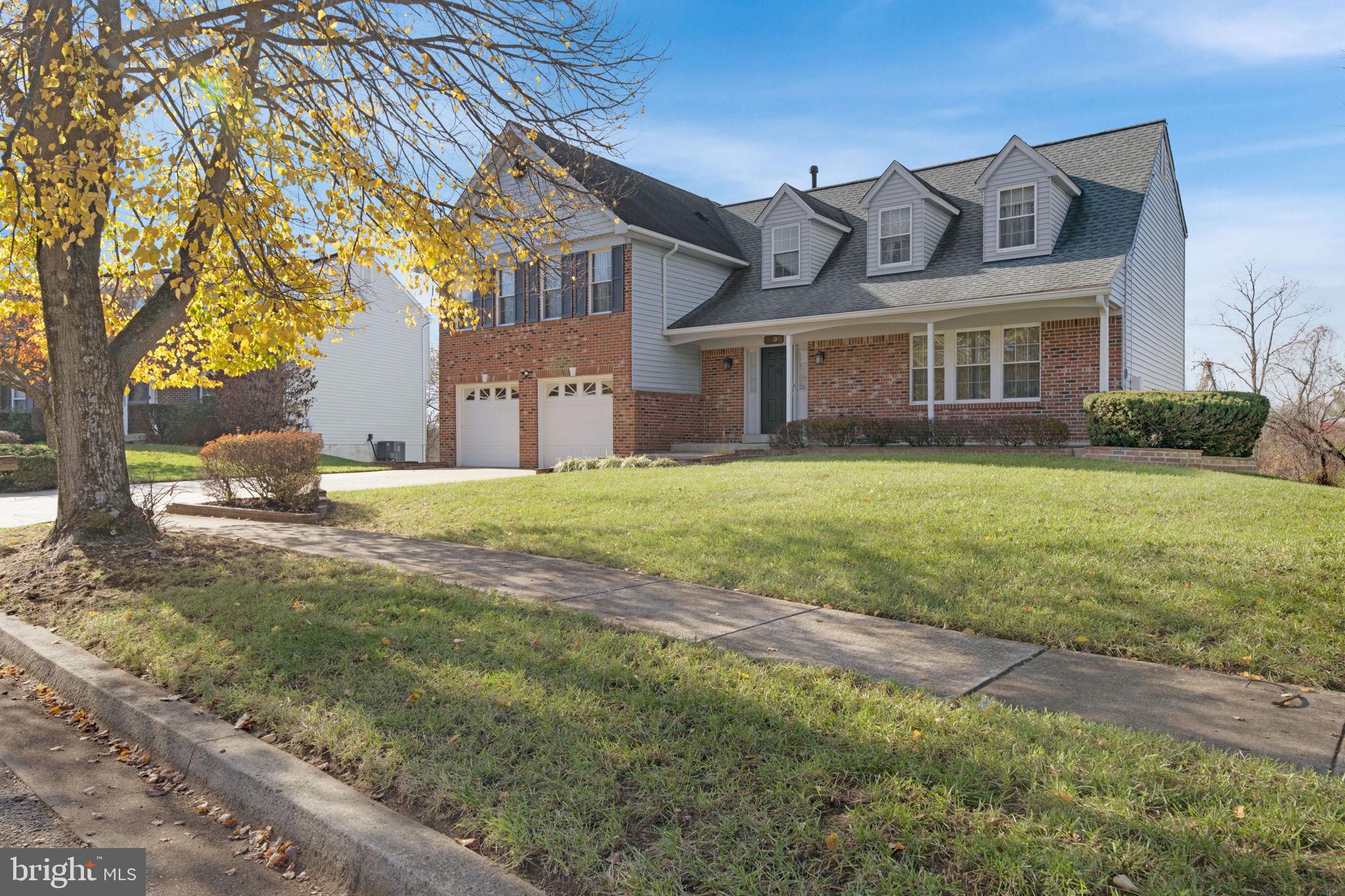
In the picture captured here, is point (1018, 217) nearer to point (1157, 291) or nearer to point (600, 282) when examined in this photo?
point (1157, 291)

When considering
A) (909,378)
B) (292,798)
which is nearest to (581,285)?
(909,378)

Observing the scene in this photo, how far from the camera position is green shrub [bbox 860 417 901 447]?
628 inches

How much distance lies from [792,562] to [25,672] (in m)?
5.22

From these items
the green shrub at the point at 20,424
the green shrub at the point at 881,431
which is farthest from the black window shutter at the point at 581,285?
the green shrub at the point at 20,424

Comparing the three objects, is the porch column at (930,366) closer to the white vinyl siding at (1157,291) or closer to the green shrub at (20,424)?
the white vinyl siding at (1157,291)

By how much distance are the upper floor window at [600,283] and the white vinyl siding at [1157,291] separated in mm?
10796

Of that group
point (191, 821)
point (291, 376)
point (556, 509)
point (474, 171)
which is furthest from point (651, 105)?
point (291, 376)

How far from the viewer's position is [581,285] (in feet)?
65.2

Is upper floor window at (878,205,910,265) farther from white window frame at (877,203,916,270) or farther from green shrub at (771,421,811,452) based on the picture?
green shrub at (771,421,811,452)

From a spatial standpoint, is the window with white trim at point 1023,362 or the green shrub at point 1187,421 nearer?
the green shrub at point 1187,421

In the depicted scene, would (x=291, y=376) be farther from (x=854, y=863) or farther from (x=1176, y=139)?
(x=854, y=863)

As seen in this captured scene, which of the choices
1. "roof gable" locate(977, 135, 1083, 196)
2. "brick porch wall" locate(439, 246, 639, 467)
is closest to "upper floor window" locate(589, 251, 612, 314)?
"brick porch wall" locate(439, 246, 639, 467)

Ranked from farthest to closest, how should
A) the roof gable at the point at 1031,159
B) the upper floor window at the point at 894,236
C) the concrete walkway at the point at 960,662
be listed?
the upper floor window at the point at 894,236, the roof gable at the point at 1031,159, the concrete walkway at the point at 960,662

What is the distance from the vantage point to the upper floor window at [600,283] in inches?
773
